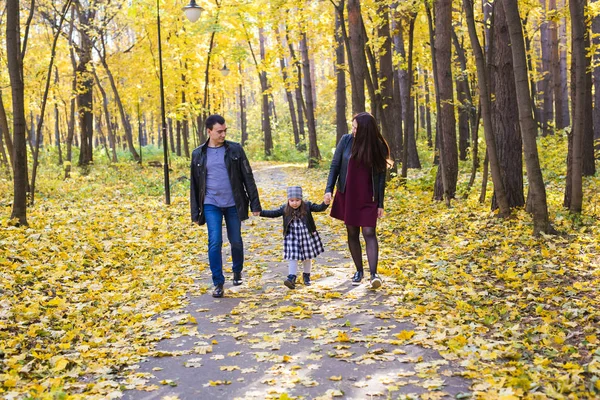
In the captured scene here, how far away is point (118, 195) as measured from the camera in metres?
18.2

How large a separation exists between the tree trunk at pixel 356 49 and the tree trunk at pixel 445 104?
Result: 2587 millimetres

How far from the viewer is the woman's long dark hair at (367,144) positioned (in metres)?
6.68

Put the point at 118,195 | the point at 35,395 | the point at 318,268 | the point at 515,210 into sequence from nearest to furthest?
the point at 35,395 < the point at 318,268 < the point at 515,210 < the point at 118,195

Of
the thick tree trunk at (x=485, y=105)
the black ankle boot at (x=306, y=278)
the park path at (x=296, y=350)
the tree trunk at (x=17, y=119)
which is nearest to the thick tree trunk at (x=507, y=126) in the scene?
the thick tree trunk at (x=485, y=105)

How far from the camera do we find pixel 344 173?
22.7 feet

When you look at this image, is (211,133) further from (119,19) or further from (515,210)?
(119,19)

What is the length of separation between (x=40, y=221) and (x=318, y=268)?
6.17 meters

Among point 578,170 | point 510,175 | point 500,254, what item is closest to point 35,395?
point 500,254

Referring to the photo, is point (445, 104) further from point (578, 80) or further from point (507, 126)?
point (578, 80)

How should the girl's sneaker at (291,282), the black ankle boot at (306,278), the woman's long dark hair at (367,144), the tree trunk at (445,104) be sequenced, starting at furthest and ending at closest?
the tree trunk at (445,104) < the black ankle boot at (306,278) < the girl's sneaker at (291,282) < the woman's long dark hair at (367,144)

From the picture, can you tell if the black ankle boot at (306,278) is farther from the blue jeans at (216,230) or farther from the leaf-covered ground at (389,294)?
the blue jeans at (216,230)

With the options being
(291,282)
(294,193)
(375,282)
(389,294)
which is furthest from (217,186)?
(389,294)

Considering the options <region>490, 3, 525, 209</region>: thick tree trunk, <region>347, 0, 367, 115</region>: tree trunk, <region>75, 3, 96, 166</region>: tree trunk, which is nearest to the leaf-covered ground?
<region>490, 3, 525, 209</region>: thick tree trunk

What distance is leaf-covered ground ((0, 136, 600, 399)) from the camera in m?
4.50
